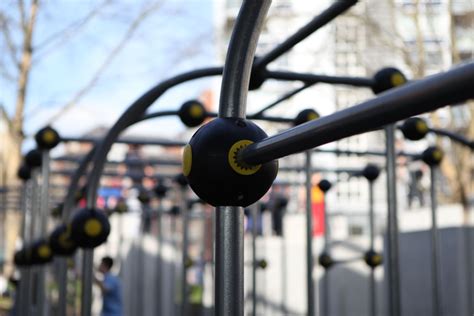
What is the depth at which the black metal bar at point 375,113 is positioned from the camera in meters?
0.63

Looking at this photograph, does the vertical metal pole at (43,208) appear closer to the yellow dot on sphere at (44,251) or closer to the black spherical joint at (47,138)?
the black spherical joint at (47,138)

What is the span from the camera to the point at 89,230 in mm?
2293

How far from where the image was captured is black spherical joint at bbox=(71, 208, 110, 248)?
229 cm

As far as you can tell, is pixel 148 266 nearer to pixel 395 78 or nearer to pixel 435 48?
pixel 435 48

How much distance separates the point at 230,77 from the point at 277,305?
9.17 metres

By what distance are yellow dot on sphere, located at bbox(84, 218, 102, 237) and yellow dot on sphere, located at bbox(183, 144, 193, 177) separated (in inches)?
53.0

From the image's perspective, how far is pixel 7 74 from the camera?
11.1 metres

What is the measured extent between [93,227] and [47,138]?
174 centimetres

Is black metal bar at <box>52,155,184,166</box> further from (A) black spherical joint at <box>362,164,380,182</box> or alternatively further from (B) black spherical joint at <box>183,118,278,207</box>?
(B) black spherical joint at <box>183,118,278,207</box>

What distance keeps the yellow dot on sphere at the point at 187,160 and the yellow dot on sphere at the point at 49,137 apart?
9.97ft

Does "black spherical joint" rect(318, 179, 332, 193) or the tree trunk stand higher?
the tree trunk

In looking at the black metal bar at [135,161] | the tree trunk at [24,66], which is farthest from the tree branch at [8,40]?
the black metal bar at [135,161]

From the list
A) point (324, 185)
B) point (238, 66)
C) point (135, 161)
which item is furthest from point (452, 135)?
point (135, 161)

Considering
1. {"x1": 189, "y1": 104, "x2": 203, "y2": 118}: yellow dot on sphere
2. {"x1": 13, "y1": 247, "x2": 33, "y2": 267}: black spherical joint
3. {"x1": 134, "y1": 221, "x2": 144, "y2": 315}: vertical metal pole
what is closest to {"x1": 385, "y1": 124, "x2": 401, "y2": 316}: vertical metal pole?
{"x1": 189, "y1": 104, "x2": 203, "y2": 118}: yellow dot on sphere
